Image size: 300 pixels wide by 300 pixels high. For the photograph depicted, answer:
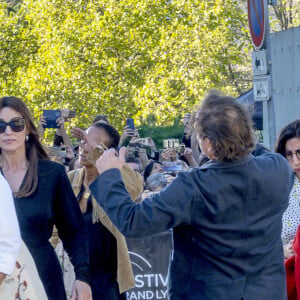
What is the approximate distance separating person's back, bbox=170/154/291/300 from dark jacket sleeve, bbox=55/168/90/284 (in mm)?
1103

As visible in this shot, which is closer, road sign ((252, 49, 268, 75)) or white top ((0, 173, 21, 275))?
white top ((0, 173, 21, 275))

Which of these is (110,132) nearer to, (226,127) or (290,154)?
(290,154)

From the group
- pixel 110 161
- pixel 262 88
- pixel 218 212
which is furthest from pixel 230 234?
pixel 262 88

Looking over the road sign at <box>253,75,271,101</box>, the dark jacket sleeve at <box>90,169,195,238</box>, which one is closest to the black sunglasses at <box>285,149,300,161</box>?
the dark jacket sleeve at <box>90,169,195,238</box>

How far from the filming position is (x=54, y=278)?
4.62m

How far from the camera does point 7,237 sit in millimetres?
3484

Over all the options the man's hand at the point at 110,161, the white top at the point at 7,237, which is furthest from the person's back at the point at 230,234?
the white top at the point at 7,237

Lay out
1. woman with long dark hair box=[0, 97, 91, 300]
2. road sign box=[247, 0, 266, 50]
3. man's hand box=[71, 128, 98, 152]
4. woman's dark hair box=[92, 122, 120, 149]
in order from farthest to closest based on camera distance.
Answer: road sign box=[247, 0, 266, 50] < woman's dark hair box=[92, 122, 120, 149] < man's hand box=[71, 128, 98, 152] < woman with long dark hair box=[0, 97, 91, 300]

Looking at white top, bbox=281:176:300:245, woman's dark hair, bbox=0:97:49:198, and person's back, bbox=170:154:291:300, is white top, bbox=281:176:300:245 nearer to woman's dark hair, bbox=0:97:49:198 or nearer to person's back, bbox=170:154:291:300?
person's back, bbox=170:154:291:300

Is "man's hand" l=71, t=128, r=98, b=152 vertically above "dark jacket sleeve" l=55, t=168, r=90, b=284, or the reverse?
"man's hand" l=71, t=128, r=98, b=152

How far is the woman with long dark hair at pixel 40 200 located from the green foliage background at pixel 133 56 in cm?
1725

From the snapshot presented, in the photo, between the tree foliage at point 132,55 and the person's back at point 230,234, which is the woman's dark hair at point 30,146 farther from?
the tree foliage at point 132,55

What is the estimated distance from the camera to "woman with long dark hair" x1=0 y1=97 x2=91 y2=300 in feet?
15.0

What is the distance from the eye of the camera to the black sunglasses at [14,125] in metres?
4.77
